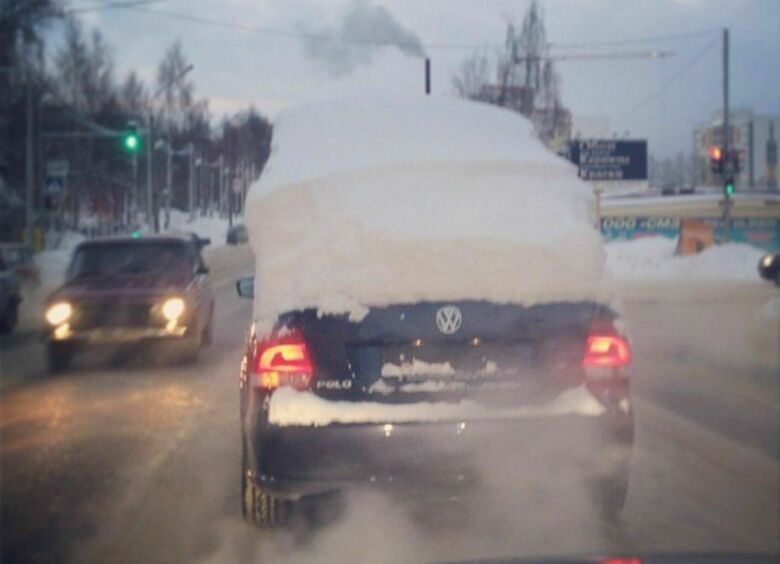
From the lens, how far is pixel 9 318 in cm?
1856

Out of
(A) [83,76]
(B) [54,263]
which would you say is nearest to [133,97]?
(A) [83,76]

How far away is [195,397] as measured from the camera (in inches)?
438

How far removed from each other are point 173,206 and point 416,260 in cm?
6965

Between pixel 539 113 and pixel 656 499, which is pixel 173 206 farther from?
pixel 656 499

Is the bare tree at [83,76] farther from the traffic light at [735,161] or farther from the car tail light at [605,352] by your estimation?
the car tail light at [605,352]

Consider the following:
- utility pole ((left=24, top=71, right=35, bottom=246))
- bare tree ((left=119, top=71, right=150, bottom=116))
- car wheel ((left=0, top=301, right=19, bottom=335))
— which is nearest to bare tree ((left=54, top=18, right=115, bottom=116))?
bare tree ((left=119, top=71, right=150, bottom=116))

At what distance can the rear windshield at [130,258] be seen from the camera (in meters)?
14.1

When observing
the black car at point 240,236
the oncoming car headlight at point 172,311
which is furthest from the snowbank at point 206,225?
the oncoming car headlight at point 172,311

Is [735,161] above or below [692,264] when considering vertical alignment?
above

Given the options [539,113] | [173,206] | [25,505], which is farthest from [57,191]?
[173,206]

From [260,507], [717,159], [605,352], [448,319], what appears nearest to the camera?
[448,319]

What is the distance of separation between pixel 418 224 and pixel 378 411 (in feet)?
3.19

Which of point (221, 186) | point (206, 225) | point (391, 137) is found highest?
point (221, 186)

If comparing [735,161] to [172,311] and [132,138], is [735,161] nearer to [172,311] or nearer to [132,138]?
[132,138]
